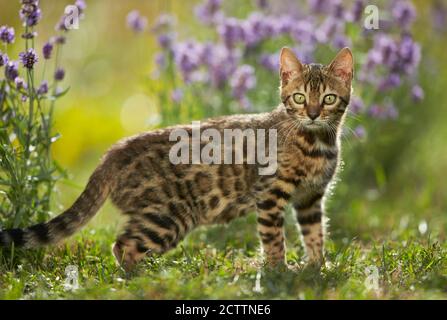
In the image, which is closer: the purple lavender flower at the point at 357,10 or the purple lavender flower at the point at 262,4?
the purple lavender flower at the point at 357,10

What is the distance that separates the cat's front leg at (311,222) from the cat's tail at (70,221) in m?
1.44

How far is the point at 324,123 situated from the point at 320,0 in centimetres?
251

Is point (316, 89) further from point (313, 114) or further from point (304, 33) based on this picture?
point (304, 33)

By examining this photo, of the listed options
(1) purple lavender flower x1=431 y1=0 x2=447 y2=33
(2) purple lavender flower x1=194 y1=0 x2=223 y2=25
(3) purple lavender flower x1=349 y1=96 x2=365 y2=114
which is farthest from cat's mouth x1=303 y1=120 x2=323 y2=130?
(1) purple lavender flower x1=431 y1=0 x2=447 y2=33

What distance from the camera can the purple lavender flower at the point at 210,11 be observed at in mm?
6697

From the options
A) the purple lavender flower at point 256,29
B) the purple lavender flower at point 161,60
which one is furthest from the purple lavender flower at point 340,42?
the purple lavender flower at point 161,60

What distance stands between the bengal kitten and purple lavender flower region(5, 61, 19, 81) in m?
0.84

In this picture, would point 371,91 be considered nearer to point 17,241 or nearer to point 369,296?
point 369,296

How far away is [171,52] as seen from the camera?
21.4ft

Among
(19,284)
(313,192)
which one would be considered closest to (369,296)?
(313,192)

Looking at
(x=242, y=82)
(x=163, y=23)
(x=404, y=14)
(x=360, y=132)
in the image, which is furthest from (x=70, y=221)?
(x=404, y=14)

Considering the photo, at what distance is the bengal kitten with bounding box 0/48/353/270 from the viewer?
4652 mm

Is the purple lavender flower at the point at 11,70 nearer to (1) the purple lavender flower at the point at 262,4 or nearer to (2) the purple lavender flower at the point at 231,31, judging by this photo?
(2) the purple lavender flower at the point at 231,31
